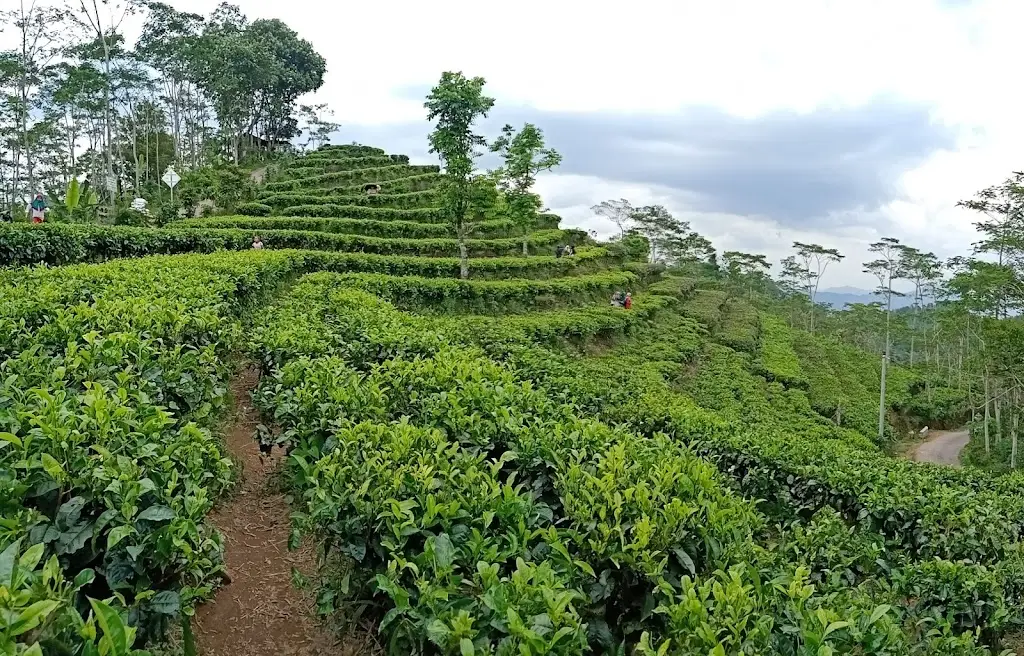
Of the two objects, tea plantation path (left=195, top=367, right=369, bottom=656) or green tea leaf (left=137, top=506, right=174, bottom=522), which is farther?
tea plantation path (left=195, top=367, right=369, bottom=656)

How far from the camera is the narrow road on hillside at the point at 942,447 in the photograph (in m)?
24.8

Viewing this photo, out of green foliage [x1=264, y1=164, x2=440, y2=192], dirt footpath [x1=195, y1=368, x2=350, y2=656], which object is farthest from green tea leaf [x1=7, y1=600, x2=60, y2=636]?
green foliage [x1=264, y1=164, x2=440, y2=192]

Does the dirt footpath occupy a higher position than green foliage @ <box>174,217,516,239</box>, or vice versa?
green foliage @ <box>174,217,516,239</box>

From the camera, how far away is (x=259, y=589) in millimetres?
4055

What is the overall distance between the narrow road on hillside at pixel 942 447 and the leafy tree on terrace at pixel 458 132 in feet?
62.3

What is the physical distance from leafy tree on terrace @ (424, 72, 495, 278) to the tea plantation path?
50.5 ft

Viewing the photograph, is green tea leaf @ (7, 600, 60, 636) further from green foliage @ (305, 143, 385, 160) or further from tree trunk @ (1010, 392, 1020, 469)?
green foliage @ (305, 143, 385, 160)

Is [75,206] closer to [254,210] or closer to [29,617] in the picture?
[254,210]

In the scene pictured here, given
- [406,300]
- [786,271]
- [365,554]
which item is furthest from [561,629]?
[786,271]

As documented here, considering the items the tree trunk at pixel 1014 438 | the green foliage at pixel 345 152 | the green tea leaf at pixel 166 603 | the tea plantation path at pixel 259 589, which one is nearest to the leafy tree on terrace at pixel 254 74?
the green foliage at pixel 345 152

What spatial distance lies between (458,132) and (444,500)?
59.4 ft

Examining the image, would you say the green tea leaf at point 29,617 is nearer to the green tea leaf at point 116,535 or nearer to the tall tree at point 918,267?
the green tea leaf at point 116,535

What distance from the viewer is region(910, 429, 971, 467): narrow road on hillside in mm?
24766

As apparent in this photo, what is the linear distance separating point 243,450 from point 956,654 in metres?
5.45
